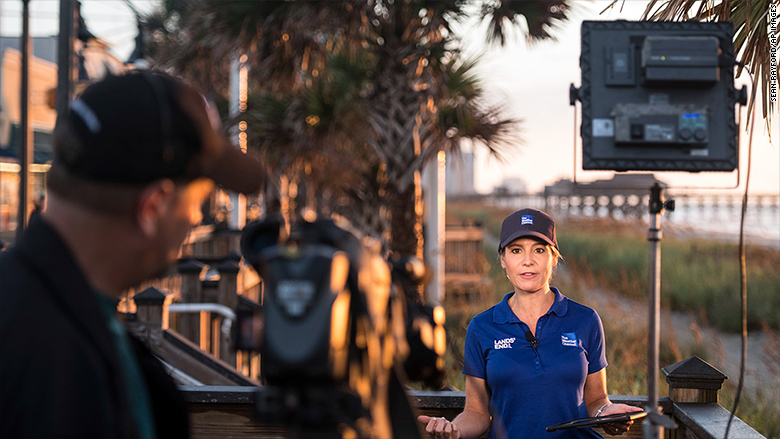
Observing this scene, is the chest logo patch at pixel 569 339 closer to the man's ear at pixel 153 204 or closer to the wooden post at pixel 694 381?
the wooden post at pixel 694 381

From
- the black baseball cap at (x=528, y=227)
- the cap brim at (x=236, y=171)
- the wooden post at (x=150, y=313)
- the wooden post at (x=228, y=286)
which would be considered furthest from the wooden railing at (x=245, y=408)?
the wooden post at (x=228, y=286)

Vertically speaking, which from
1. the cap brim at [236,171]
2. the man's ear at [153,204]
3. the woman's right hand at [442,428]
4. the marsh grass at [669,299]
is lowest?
the marsh grass at [669,299]

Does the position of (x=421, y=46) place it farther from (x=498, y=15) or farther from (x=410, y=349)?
(x=410, y=349)

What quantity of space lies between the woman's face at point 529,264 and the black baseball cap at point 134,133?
176cm

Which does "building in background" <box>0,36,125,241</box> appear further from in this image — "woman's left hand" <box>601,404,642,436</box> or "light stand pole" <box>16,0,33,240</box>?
"woman's left hand" <box>601,404,642,436</box>

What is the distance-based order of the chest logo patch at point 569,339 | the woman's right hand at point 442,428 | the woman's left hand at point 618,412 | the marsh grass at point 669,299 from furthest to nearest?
the marsh grass at point 669,299 < the chest logo patch at point 569,339 < the woman's right hand at point 442,428 < the woman's left hand at point 618,412

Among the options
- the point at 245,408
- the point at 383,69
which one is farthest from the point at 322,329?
the point at 383,69

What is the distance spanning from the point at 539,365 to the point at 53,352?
1.89 m

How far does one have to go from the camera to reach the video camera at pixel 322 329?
0.92 meters

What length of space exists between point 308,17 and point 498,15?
1974 mm

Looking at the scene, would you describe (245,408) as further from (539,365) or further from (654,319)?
(654,319)

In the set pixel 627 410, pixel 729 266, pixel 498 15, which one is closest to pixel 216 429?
A: pixel 627 410

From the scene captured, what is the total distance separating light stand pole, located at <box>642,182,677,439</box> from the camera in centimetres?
190

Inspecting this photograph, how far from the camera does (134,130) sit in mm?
944
